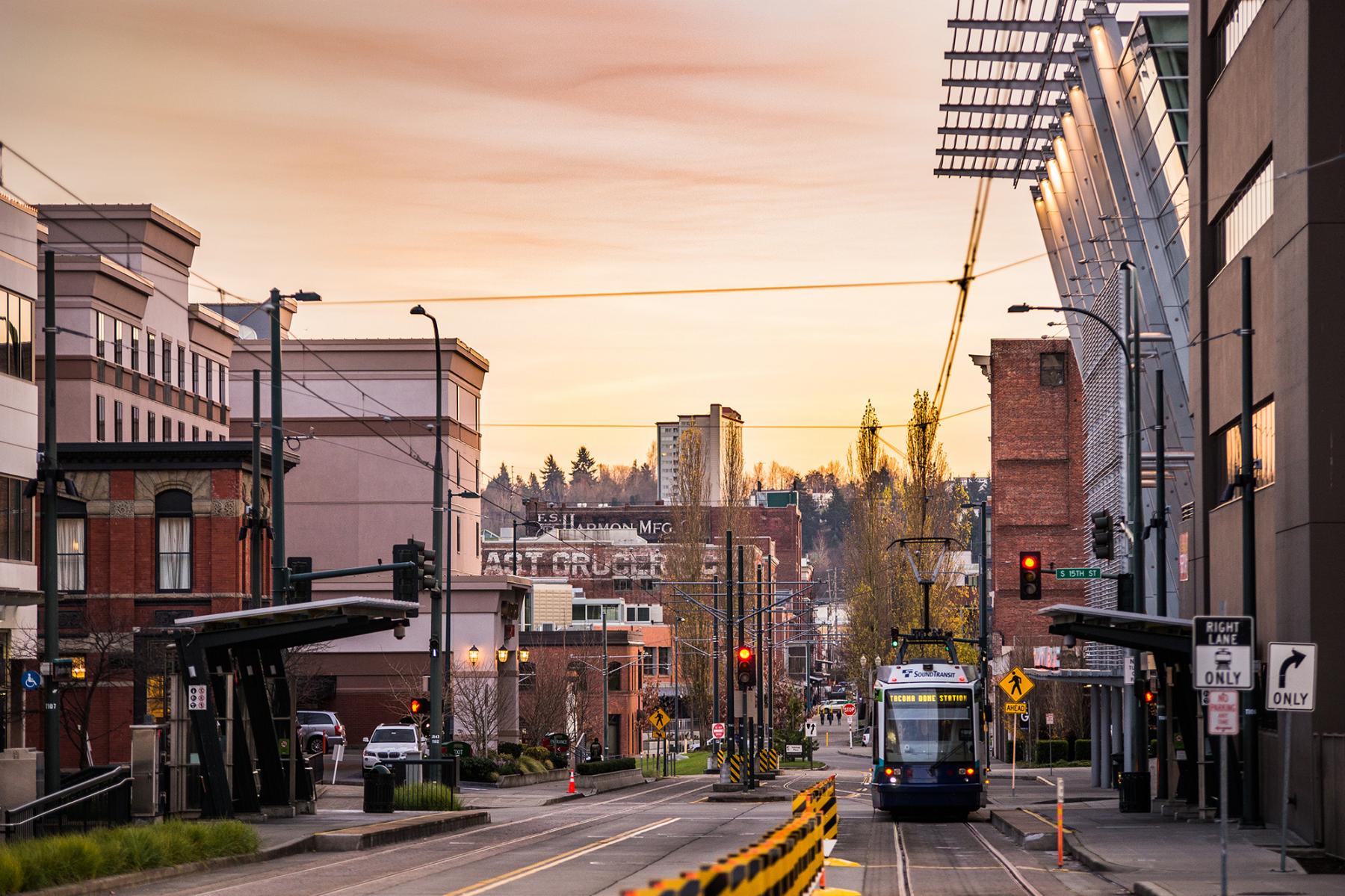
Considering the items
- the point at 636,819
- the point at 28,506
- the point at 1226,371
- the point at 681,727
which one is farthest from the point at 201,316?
the point at 681,727

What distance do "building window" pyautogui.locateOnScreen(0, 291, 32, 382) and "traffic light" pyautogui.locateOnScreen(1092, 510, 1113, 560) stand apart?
77.0ft

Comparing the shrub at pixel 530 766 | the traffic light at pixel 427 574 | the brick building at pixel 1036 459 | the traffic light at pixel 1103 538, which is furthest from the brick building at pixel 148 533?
the brick building at pixel 1036 459

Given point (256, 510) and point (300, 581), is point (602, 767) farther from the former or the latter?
point (256, 510)

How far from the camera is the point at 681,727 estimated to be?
146 metres

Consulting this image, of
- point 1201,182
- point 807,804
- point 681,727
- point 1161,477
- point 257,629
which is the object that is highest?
point 1201,182

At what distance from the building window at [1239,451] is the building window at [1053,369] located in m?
59.4

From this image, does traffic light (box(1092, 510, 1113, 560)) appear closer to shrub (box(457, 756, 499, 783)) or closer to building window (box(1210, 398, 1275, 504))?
building window (box(1210, 398, 1275, 504))

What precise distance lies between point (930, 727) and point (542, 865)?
639 inches

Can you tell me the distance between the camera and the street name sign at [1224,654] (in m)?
19.4

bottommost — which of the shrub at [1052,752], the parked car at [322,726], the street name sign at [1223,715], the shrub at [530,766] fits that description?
the shrub at [1052,752]

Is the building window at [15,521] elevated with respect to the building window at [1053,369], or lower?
lower

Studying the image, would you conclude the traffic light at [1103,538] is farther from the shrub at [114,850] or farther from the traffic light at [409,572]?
the shrub at [114,850]

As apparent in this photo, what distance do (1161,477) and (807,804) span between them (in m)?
17.7

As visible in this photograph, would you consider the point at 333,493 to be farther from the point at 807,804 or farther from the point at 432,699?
the point at 807,804
